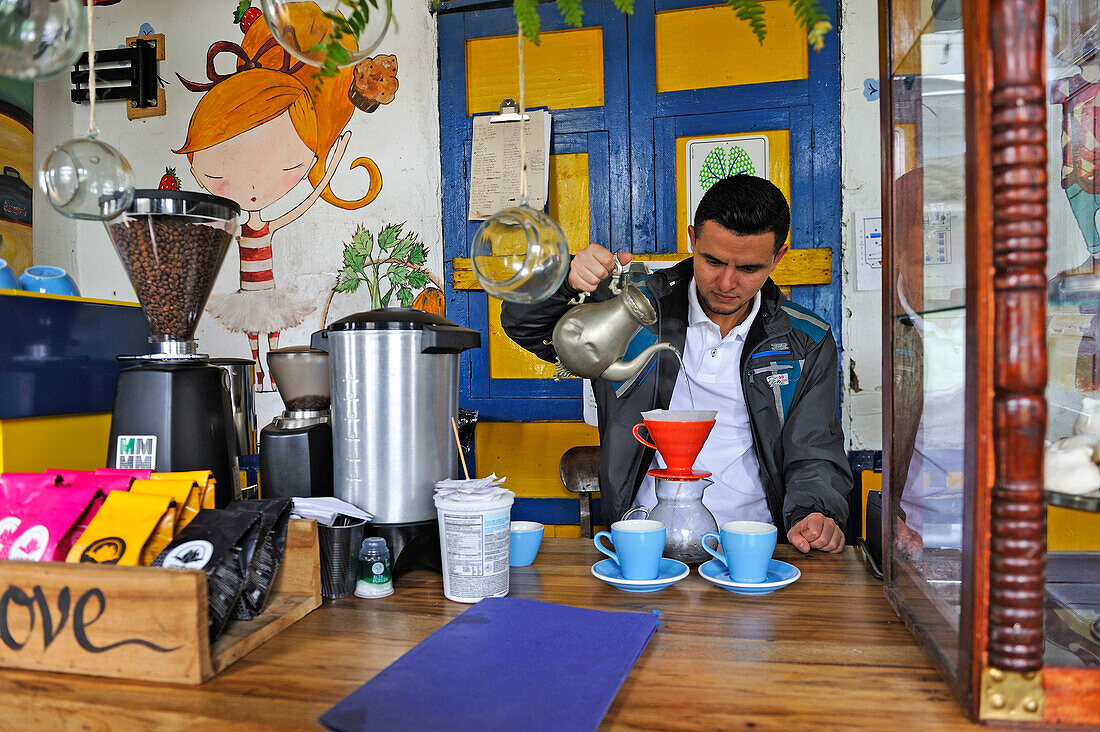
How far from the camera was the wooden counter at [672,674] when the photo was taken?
0.77 meters

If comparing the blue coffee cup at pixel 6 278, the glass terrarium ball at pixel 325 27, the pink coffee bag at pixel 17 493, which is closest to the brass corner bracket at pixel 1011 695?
the glass terrarium ball at pixel 325 27

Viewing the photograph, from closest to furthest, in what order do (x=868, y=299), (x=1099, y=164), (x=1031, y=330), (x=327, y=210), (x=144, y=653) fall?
1. (x=1031, y=330)
2. (x=144, y=653)
3. (x=1099, y=164)
4. (x=868, y=299)
5. (x=327, y=210)

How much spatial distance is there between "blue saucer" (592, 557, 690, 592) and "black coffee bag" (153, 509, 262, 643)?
21.0 inches

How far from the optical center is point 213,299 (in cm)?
323

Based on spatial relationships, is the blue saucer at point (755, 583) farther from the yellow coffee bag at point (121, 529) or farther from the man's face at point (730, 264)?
the man's face at point (730, 264)

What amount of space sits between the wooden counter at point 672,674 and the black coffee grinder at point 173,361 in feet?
1.17

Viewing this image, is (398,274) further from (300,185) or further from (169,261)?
(169,261)

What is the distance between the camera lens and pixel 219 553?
3.25ft

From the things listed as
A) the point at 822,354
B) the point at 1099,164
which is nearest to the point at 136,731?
the point at 1099,164

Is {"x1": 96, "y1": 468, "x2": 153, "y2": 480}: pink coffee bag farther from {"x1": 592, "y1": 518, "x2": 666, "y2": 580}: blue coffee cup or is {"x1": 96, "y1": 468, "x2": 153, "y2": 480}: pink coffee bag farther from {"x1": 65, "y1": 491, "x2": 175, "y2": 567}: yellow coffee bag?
{"x1": 592, "y1": 518, "x2": 666, "y2": 580}: blue coffee cup

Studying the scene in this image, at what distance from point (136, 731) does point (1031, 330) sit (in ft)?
3.25

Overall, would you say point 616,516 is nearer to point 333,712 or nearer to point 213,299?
point 333,712

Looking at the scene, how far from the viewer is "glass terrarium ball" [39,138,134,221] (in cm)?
99

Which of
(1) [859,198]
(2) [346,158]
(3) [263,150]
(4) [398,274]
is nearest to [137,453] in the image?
(4) [398,274]
